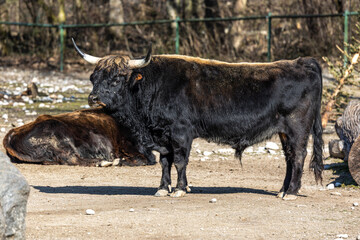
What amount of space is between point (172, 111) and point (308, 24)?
51.2ft

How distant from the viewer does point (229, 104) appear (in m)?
7.79

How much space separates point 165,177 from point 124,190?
67 cm

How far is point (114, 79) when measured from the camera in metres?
7.64

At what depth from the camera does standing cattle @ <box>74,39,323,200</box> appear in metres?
7.73

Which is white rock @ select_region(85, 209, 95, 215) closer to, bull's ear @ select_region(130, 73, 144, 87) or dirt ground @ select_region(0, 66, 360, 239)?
dirt ground @ select_region(0, 66, 360, 239)

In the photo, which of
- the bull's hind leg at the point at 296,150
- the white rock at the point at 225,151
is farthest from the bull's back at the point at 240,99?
the white rock at the point at 225,151

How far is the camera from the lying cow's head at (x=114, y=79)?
24.8ft

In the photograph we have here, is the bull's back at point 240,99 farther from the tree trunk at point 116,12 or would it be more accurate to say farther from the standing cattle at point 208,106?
the tree trunk at point 116,12

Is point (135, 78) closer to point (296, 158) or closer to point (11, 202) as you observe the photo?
point (296, 158)

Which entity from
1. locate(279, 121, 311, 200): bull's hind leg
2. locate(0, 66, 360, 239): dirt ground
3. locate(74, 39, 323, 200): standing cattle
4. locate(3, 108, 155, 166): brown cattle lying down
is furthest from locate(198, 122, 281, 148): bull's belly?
locate(3, 108, 155, 166): brown cattle lying down

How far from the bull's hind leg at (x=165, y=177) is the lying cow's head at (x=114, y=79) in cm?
86

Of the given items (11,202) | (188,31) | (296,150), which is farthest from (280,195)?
(188,31)

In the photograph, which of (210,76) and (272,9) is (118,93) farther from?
(272,9)

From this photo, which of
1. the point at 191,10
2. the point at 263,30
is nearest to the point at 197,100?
the point at 263,30
